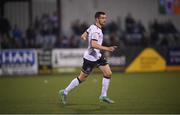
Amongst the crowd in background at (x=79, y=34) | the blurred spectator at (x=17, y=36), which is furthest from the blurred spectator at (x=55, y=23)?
the blurred spectator at (x=17, y=36)

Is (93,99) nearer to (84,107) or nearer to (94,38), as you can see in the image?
(84,107)

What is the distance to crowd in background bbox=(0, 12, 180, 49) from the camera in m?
26.0

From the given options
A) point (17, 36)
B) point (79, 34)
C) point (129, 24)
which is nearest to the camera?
point (17, 36)

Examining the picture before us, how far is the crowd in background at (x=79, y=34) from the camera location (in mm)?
25953

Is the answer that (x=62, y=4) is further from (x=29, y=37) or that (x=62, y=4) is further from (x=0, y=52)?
(x=0, y=52)

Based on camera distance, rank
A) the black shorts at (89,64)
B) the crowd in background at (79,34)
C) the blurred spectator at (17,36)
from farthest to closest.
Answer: the crowd in background at (79,34) → the blurred spectator at (17,36) → the black shorts at (89,64)

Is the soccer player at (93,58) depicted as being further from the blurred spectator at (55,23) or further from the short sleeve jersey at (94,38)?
the blurred spectator at (55,23)

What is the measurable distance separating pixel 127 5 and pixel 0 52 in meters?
9.21

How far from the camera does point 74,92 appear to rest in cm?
1555

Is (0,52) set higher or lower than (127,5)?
lower

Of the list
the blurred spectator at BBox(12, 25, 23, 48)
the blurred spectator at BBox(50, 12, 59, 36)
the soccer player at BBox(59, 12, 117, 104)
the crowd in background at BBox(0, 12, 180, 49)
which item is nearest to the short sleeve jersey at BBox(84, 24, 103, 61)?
the soccer player at BBox(59, 12, 117, 104)

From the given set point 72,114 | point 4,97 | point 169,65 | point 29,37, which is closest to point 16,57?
point 29,37

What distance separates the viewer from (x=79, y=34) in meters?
27.2

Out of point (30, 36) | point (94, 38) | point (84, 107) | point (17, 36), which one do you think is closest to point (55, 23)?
point (30, 36)
